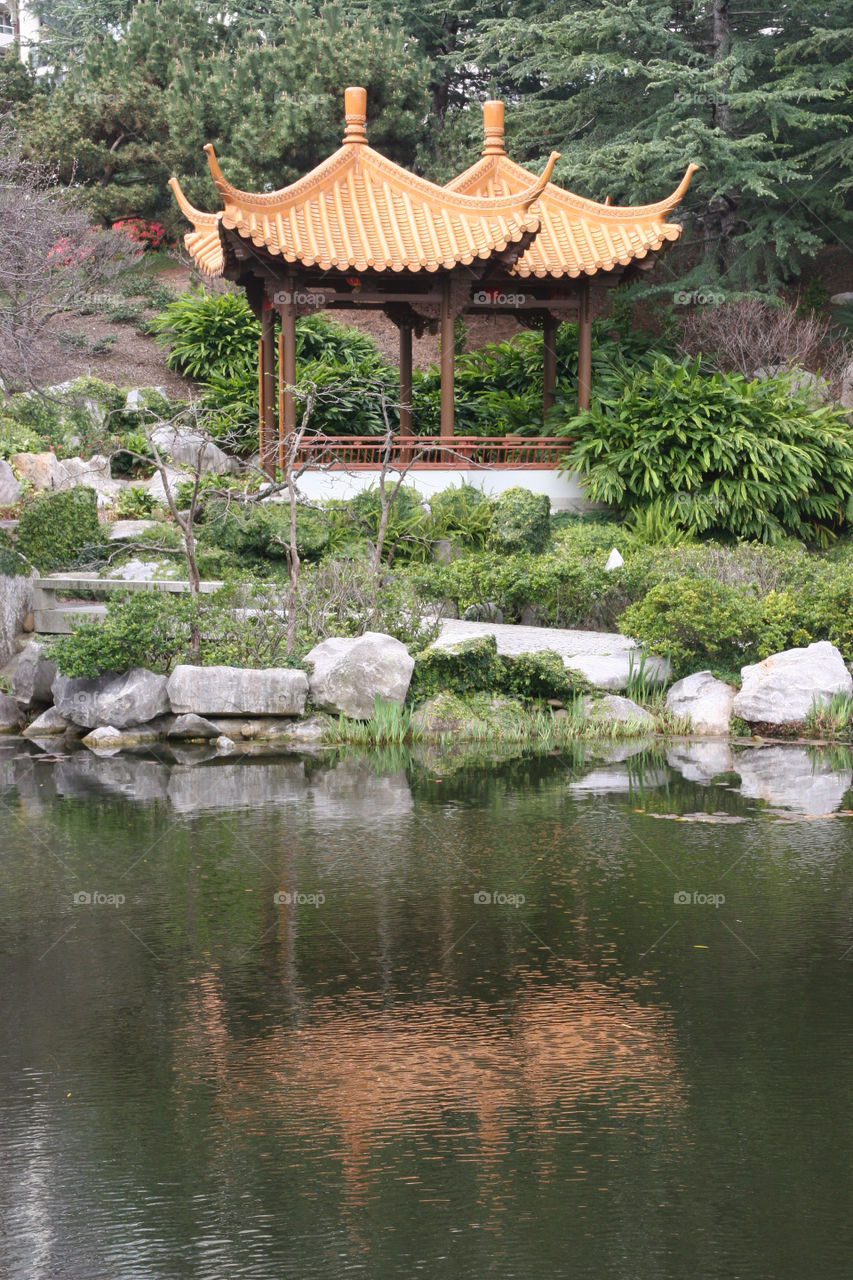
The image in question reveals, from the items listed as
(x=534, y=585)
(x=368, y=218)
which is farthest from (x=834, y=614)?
(x=368, y=218)

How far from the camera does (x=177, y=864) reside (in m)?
8.36

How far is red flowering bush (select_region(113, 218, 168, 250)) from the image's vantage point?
33781mm

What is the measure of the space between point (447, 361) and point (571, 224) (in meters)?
2.96

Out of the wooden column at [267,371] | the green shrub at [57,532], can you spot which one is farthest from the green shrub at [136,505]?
the green shrub at [57,532]

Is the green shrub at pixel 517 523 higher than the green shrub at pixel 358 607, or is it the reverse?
the green shrub at pixel 517 523

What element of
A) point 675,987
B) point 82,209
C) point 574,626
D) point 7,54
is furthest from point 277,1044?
point 7,54

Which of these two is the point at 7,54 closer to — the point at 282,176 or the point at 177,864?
the point at 282,176

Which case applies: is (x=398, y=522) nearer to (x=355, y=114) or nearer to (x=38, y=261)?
(x=38, y=261)

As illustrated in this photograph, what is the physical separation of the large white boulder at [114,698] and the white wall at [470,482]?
695cm

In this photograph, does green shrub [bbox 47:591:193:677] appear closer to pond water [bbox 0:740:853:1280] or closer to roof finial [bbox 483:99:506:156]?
pond water [bbox 0:740:853:1280]

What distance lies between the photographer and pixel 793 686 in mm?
12703

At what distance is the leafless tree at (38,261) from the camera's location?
45.5ft

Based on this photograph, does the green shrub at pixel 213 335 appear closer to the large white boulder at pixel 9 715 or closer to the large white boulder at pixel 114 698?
the large white boulder at pixel 9 715

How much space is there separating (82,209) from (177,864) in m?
25.9
